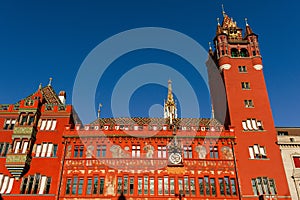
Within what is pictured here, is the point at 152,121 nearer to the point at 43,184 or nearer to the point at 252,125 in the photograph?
the point at 252,125

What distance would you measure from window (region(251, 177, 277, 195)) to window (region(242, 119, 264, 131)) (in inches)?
302

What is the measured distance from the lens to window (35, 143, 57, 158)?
4022cm

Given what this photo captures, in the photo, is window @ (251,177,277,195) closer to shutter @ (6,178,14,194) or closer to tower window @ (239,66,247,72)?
tower window @ (239,66,247,72)

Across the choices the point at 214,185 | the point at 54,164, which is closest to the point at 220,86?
the point at 214,185

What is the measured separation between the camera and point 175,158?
4006cm

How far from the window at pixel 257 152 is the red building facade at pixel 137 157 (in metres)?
0.14

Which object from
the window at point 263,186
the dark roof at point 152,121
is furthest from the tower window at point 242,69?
the window at point 263,186

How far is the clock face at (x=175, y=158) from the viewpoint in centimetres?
3988

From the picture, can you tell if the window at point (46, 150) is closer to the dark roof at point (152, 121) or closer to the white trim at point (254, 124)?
the dark roof at point (152, 121)

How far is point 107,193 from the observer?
37.9m

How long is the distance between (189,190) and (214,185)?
3610 mm

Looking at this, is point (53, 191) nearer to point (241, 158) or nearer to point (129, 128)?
point (129, 128)

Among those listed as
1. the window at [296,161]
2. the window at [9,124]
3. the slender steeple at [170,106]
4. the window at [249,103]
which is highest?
the slender steeple at [170,106]

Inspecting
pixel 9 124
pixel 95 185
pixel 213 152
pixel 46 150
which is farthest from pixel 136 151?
pixel 9 124
